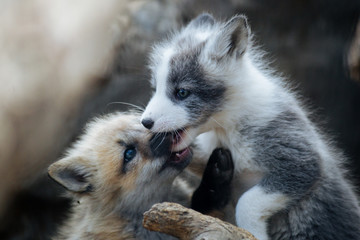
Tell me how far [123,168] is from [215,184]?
0.91 meters

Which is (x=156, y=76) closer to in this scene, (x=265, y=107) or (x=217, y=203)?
(x=265, y=107)

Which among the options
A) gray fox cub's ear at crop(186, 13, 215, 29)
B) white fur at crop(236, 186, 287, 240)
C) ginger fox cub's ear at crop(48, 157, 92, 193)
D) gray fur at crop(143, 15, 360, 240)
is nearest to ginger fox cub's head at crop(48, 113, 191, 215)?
ginger fox cub's ear at crop(48, 157, 92, 193)

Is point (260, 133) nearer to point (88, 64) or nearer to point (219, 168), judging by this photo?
point (219, 168)

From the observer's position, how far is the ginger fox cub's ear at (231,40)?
4496mm

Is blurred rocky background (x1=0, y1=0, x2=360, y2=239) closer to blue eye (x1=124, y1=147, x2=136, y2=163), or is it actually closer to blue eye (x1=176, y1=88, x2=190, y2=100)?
blue eye (x1=124, y1=147, x2=136, y2=163)

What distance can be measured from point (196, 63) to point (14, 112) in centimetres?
278

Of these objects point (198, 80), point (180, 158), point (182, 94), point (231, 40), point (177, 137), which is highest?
point (231, 40)

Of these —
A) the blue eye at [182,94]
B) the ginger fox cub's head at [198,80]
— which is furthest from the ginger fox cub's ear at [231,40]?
the blue eye at [182,94]

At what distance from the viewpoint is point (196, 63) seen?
4.55 m

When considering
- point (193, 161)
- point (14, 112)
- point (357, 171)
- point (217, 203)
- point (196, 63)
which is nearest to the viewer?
point (196, 63)

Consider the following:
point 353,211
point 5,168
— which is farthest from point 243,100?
point 5,168

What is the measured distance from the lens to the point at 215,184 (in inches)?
188

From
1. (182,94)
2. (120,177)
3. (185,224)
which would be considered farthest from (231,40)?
(185,224)

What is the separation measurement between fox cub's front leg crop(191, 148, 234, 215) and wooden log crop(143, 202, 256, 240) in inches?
41.2
